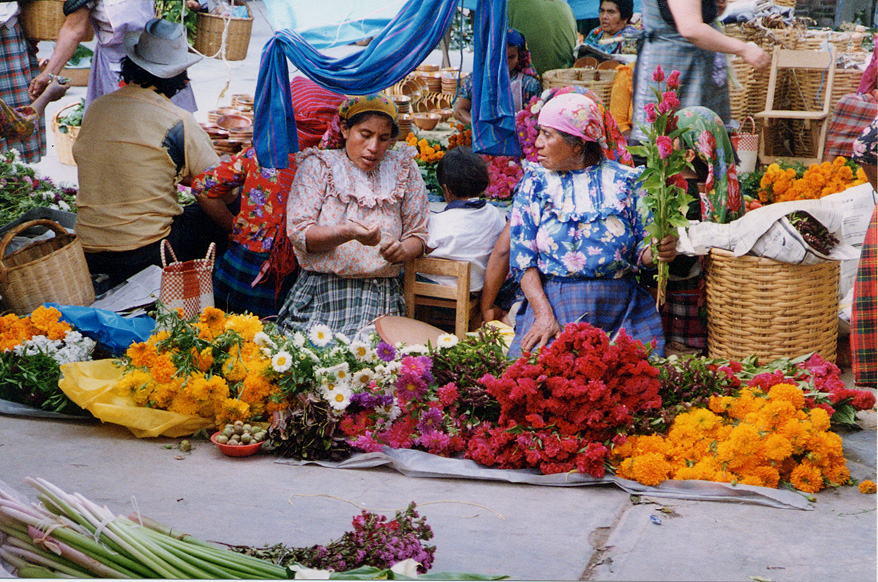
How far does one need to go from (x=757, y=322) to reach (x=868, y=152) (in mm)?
870

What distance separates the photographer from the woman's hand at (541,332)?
373cm

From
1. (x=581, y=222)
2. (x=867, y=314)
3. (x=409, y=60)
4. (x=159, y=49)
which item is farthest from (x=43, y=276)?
(x=867, y=314)

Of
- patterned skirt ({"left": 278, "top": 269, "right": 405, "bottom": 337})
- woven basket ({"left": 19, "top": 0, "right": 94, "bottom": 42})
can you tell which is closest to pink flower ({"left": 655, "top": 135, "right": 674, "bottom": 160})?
patterned skirt ({"left": 278, "top": 269, "right": 405, "bottom": 337})

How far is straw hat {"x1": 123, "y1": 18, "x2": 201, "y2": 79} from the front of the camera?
4.50 meters

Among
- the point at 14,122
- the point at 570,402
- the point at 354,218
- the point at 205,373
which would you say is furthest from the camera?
the point at 14,122

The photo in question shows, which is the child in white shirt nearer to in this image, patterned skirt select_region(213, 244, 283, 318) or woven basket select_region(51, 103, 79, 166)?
patterned skirt select_region(213, 244, 283, 318)

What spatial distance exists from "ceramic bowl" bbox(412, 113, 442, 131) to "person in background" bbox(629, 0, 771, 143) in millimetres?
3163

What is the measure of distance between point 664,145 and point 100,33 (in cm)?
388

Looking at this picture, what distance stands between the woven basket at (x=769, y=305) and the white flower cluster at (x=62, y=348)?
2.76 meters

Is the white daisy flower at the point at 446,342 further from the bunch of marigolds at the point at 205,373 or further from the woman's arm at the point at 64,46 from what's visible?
the woman's arm at the point at 64,46

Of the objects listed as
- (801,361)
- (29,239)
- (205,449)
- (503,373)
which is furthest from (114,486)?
(801,361)

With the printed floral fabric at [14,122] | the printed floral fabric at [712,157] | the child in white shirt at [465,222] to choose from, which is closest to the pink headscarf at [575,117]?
the printed floral fabric at [712,157]

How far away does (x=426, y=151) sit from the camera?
6.27 meters

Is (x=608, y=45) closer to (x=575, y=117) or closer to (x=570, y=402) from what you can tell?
(x=575, y=117)
